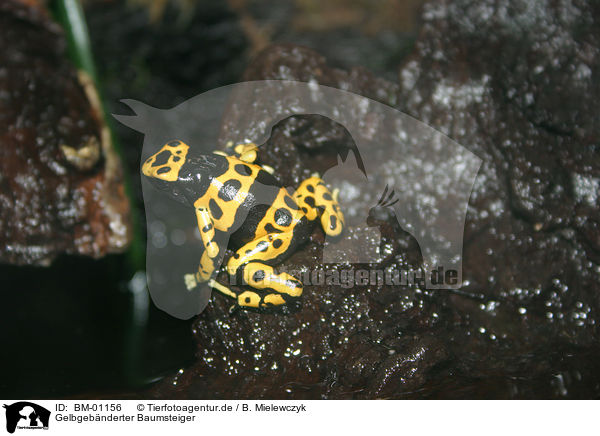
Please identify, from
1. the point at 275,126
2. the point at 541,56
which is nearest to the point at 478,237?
the point at 541,56

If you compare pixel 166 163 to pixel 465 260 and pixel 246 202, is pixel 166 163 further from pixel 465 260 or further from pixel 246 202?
pixel 465 260

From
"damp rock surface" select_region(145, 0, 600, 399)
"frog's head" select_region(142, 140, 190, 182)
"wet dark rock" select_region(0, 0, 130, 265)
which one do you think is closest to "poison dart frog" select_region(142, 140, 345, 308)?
"frog's head" select_region(142, 140, 190, 182)

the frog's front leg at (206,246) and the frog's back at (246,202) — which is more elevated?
the frog's back at (246,202)

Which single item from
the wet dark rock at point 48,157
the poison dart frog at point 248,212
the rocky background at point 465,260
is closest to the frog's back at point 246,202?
the poison dart frog at point 248,212

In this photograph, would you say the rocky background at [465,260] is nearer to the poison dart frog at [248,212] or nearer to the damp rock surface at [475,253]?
the damp rock surface at [475,253]

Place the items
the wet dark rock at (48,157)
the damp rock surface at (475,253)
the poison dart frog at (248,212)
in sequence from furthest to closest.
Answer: the wet dark rock at (48,157)
the poison dart frog at (248,212)
the damp rock surface at (475,253)

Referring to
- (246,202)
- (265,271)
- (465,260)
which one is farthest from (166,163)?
(465,260)
